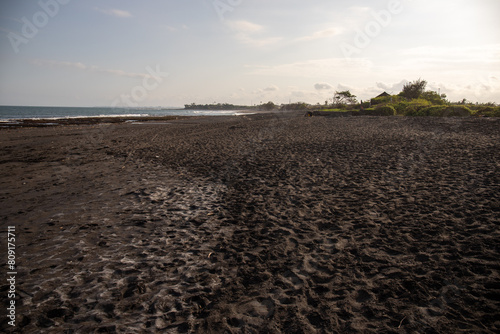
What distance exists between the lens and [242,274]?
4379 mm

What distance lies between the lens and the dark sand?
3416 mm

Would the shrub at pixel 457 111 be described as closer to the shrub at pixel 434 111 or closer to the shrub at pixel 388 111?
the shrub at pixel 434 111

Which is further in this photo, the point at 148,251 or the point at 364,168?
the point at 364,168

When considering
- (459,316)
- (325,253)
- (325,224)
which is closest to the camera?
(459,316)

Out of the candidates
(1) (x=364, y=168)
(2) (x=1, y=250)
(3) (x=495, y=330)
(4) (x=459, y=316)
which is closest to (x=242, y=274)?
(4) (x=459, y=316)

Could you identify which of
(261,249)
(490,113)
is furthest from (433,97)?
(261,249)

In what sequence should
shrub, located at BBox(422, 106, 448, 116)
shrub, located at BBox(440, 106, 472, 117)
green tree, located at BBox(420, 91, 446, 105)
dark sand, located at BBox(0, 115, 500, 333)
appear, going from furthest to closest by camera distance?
green tree, located at BBox(420, 91, 446, 105) < shrub, located at BBox(422, 106, 448, 116) < shrub, located at BBox(440, 106, 472, 117) < dark sand, located at BBox(0, 115, 500, 333)

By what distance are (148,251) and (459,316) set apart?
509 centimetres

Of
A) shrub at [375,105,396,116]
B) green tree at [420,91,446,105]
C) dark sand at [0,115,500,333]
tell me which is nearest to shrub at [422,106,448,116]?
shrub at [375,105,396,116]

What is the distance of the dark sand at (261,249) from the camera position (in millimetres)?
3416

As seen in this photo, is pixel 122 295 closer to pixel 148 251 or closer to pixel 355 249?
pixel 148 251

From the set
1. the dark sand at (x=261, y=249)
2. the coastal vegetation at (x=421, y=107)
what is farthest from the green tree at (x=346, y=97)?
the dark sand at (x=261, y=249)

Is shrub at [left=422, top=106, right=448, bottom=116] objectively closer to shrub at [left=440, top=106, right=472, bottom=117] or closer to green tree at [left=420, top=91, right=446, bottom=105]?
shrub at [left=440, top=106, right=472, bottom=117]

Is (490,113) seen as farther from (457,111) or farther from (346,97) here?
(346,97)
